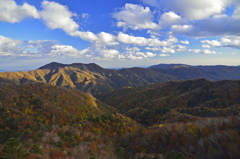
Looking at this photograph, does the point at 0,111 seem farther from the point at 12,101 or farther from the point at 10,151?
the point at 10,151

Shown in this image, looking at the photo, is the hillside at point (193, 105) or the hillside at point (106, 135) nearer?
the hillside at point (106, 135)

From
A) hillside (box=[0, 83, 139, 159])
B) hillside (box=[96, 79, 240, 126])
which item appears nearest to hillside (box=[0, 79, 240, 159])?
hillside (box=[0, 83, 139, 159])

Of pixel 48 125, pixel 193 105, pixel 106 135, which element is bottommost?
pixel 193 105

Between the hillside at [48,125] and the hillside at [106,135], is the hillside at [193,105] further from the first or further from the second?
the hillside at [48,125]

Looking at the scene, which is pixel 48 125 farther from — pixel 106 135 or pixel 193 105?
pixel 193 105

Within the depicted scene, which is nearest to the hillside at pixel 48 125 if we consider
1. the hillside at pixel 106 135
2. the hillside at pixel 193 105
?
the hillside at pixel 106 135

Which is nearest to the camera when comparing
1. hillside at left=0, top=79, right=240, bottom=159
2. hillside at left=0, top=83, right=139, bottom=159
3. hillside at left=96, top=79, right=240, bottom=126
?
hillside at left=0, top=79, right=240, bottom=159

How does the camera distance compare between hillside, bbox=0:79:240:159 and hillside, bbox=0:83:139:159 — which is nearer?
hillside, bbox=0:79:240:159

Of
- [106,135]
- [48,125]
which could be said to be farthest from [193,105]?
[48,125]

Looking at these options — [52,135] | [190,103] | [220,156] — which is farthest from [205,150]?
[190,103]

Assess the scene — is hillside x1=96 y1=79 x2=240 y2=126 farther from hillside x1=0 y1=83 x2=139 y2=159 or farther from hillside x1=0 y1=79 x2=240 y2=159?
hillside x1=0 y1=83 x2=139 y2=159

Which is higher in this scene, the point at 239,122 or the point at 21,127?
the point at 239,122
